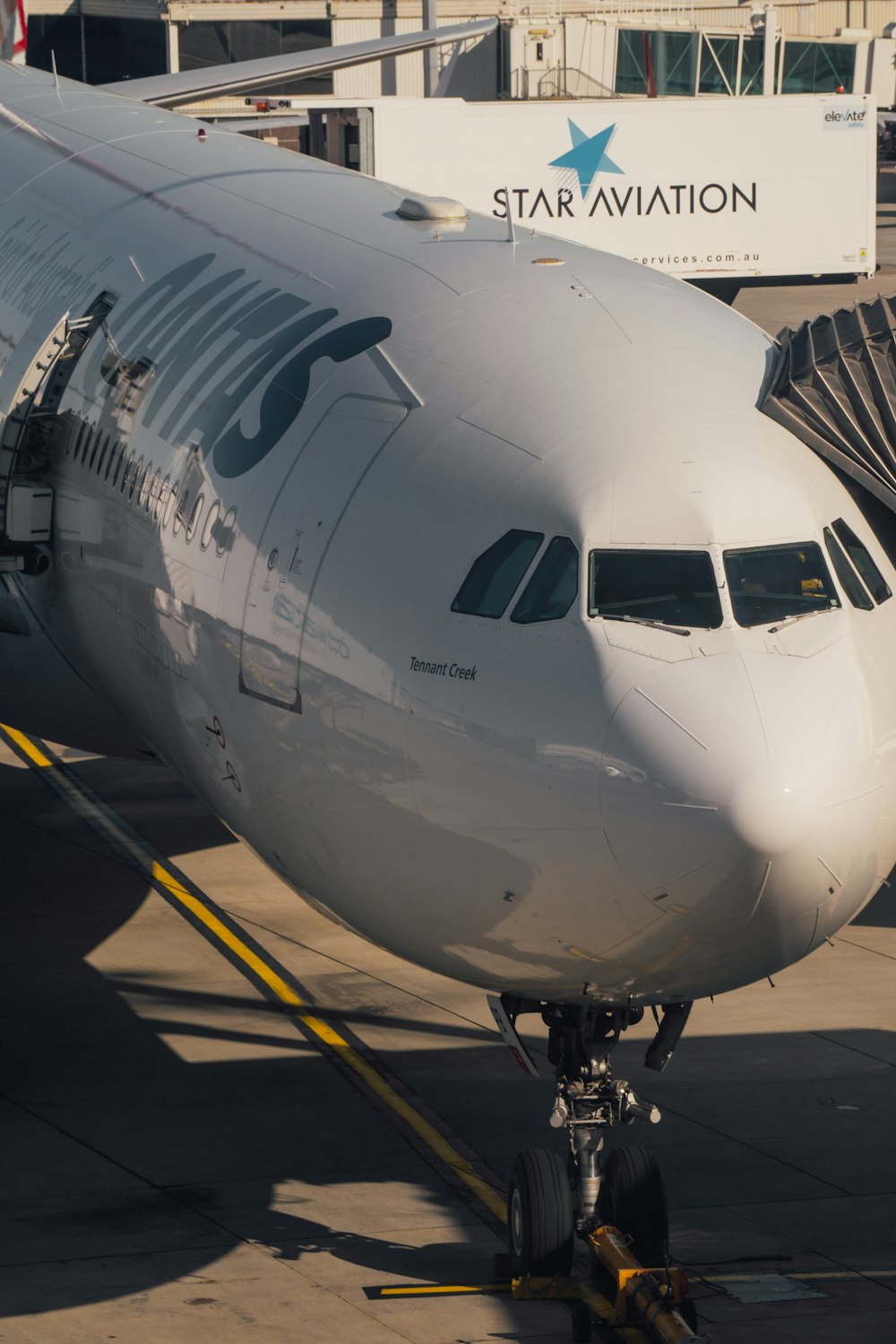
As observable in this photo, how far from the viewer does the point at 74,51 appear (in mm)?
84750

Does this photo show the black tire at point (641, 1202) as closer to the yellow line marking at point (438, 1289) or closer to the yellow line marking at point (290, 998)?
the yellow line marking at point (290, 998)

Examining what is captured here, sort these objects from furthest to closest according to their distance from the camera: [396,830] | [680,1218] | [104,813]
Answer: [104,813]
[680,1218]
[396,830]

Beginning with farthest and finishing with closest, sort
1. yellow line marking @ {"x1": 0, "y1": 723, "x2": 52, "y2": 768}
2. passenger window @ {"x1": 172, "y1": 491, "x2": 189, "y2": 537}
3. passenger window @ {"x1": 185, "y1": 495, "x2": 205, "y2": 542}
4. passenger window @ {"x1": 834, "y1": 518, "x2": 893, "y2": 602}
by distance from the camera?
yellow line marking @ {"x1": 0, "y1": 723, "x2": 52, "y2": 768}
passenger window @ {"x1": 172, "y1": 491, "x2": 189, "y2": 537}
passenger window @ {"x1": 185, "y1": 495, "x2": 205, "y2": 542}
passenger window @ {"x1": 834, "y1": 518, "x2": 893, "y2": 602}

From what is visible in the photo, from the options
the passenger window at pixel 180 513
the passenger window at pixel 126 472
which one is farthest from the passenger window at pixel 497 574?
the passenger window at pixel 126 472

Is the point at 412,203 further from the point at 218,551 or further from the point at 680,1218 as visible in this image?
the point at 680,1218

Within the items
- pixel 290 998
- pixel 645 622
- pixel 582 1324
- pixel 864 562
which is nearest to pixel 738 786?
pixel 645 622

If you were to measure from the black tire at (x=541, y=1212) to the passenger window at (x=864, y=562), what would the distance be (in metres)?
3.85

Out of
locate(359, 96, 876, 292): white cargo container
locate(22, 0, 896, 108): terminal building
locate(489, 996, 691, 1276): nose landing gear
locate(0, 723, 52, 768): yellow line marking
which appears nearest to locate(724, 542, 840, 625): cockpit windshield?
locate(489, 996, 691, 1276): nose landing gear

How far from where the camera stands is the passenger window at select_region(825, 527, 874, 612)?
1001 cm

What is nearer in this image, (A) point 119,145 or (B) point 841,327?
(B) point 841,327

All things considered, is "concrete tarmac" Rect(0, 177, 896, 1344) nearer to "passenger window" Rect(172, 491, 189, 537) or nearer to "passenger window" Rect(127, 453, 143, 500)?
"passenger window" Rect(172, 491, 189, 537)

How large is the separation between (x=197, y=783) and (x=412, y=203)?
4.42 metres

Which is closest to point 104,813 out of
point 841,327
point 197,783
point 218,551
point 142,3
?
point 197,783

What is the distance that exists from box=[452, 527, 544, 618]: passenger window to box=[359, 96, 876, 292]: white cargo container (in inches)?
1584
